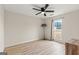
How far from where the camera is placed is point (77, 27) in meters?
5.05

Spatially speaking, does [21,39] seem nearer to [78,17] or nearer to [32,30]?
[32,30]

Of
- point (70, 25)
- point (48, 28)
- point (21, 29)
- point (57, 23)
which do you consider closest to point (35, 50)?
point (21, 29)

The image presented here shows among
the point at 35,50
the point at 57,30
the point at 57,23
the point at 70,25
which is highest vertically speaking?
the point at 57,23

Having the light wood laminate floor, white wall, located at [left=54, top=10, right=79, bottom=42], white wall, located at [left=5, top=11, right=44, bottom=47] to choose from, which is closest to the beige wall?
white wall, located at [left=54, top=10, right=79, bottom=42]

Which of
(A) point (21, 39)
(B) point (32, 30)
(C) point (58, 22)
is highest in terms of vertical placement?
(C) point (58, 22)

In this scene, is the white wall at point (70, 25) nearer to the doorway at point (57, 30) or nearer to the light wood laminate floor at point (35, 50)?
the doorway at point (57, 30)

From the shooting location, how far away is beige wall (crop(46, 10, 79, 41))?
512 centimetres

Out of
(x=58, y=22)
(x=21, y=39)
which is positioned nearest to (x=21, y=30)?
(x=21, y=39)

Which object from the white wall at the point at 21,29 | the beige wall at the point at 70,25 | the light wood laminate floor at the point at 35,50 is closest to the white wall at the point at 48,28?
the white wall at the point at 21,29

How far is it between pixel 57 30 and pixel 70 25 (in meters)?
1.66

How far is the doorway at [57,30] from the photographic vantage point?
6734 mm

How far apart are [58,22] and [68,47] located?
13.4 feet

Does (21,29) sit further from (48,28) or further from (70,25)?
(70,25)

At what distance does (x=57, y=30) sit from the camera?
7.14 meters
